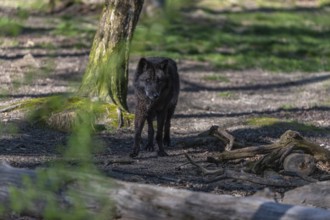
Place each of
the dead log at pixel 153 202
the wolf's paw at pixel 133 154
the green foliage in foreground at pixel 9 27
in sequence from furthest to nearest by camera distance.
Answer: the wolf's paw at pixel 133 154, the dead log at pixel 153 202, the green foliage in foreground at pixel 9 27

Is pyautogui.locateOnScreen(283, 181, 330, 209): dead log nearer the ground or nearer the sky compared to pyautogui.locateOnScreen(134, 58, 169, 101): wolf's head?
nearer the ground

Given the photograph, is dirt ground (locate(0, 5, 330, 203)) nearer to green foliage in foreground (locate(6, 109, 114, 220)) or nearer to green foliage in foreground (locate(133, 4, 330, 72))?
green foliage in foreground (locate(6, 109, 114, 220))

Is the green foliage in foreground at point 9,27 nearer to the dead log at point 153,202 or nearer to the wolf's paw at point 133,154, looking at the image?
the dead log at point 153,202

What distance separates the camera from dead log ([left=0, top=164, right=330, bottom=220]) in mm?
5000

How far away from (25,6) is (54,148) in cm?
587

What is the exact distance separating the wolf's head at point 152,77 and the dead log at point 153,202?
3.44 m

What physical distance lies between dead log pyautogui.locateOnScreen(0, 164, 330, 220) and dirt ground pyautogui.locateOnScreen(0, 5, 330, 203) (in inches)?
15.0

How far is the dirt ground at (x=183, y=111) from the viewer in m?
7.30

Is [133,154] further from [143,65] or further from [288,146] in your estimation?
[288,146]

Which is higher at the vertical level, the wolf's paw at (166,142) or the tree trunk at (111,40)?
the tree trunk at (111,40)

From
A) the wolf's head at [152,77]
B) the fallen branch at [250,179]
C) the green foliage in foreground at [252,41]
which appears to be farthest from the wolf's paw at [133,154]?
the green foliage in foreground at [252,41]

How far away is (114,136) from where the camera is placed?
1023 centimetres

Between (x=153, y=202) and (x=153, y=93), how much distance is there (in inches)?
143

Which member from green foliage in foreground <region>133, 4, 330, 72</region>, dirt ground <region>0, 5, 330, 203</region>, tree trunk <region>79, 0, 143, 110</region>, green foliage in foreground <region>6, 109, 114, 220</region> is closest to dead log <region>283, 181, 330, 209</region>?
dirt ground <region>0, 5, 330, 203</region>
